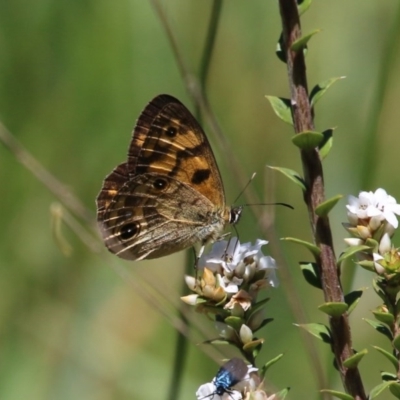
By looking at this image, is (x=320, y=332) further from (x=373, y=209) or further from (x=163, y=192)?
(x=163, y=192)

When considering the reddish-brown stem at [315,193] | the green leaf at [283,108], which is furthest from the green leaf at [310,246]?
the green leaf at [283,108]

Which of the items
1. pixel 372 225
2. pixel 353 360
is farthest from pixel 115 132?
pixel 353 360

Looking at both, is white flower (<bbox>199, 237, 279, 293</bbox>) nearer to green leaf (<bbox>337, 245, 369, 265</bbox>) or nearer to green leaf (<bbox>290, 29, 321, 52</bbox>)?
green leaf (<bbox>337, 245, 369, 265</bbox>)

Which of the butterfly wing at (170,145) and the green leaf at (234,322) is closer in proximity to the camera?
the green leaf at (234,322)

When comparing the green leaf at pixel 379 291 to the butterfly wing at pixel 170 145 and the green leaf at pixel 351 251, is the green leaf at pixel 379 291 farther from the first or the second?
the butterfly wing at pixel 170 145

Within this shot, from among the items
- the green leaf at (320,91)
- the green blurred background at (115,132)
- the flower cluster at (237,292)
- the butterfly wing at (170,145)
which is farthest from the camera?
the green blurred background at (115,132)
